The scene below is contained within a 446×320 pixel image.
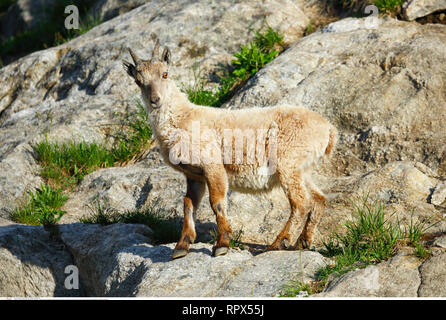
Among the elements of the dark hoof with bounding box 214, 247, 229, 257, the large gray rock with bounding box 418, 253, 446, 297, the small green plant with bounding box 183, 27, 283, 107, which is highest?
the small green plant with bounding box 183, 27, 283, 107

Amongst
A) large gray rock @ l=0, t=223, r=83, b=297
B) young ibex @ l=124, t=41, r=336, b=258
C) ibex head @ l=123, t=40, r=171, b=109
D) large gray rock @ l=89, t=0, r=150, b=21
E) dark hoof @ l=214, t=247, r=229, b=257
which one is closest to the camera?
dark hoof @ l=214, t=247, r=229, b=257

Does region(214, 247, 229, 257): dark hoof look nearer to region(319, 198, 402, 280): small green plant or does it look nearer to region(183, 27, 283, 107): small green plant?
region(319, 198, 402, 280): small green plant

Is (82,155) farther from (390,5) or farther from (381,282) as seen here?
(390,5)

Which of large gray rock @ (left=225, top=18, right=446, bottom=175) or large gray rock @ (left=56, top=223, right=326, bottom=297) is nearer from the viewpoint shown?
large gray rock @ (left=56, top=223, right=326, bottom=297)

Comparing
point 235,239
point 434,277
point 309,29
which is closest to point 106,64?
point 309,29

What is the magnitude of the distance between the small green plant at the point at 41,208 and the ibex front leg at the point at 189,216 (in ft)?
9.43

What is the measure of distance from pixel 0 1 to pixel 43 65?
12.2 meters

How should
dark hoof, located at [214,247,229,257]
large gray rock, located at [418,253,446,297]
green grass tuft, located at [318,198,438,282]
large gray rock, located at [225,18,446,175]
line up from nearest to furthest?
large gray rock, located at [418,253,446,297], green grass tuft, located at [318,198,438,282], dark hoof, located at [214,247,229,257], large gray rock, located at [225,18,446,175]

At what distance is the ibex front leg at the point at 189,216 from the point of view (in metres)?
6.51

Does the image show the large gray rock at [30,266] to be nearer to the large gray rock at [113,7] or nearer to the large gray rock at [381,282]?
the large gray rock at [381,282]

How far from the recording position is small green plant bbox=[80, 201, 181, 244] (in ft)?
24.8

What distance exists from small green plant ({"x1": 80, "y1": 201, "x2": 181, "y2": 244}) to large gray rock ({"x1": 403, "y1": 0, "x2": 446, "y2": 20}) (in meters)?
6.43

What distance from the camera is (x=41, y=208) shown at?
29.7ft

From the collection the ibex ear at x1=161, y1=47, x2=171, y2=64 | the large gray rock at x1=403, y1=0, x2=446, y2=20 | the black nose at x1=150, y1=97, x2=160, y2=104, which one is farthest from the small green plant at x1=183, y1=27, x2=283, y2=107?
the black nose at x1=150, y1=97, x2=160, y2=104
